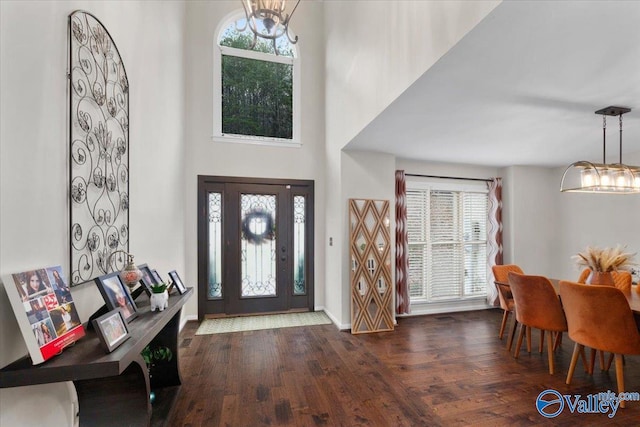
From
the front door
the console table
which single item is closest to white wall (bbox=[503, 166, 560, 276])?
the front door

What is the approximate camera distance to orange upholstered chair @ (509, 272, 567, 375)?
2652 millimetres

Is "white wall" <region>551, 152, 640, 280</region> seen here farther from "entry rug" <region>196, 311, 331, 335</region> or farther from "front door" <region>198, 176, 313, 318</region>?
"front door" <region>198, 176, 313, 318</region>

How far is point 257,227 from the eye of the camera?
14.5 feet

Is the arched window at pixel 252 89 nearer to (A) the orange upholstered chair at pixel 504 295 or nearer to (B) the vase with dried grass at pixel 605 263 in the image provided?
(A) the orange upholstered chair at pixel 504 295

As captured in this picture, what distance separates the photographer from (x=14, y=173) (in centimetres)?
113

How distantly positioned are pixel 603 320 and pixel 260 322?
12.2ft

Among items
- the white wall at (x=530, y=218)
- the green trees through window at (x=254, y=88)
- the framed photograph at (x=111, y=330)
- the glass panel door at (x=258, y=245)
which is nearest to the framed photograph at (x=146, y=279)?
the framed photograph at (x=111, y=330)

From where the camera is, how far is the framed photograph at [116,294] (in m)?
1.47

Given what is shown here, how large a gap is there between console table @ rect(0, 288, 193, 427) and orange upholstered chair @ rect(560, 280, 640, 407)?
125 inches

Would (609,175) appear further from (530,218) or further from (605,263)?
(530,218)

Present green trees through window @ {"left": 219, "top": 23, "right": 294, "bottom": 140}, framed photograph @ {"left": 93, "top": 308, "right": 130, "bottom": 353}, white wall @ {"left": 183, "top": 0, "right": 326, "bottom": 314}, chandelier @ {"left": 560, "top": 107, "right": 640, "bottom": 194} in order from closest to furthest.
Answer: framed photograph @ {"left": 93, "top": 308, "right": 130, "bottom": 353}
chandelier @ {"left": 560, "top": 107, "right": 640, "bottom": 194}
white wall @ {"left": 183, "top": 0, "right": 326, "bottom": 314}
green trees through window @ {"left": 219, "top": 23, "right": 294, "bottom": 140}

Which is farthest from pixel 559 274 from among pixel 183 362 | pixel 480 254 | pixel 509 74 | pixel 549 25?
pixel 183 362

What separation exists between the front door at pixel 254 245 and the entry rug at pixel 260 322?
148 mm

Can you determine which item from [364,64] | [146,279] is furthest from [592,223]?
[146,279]
